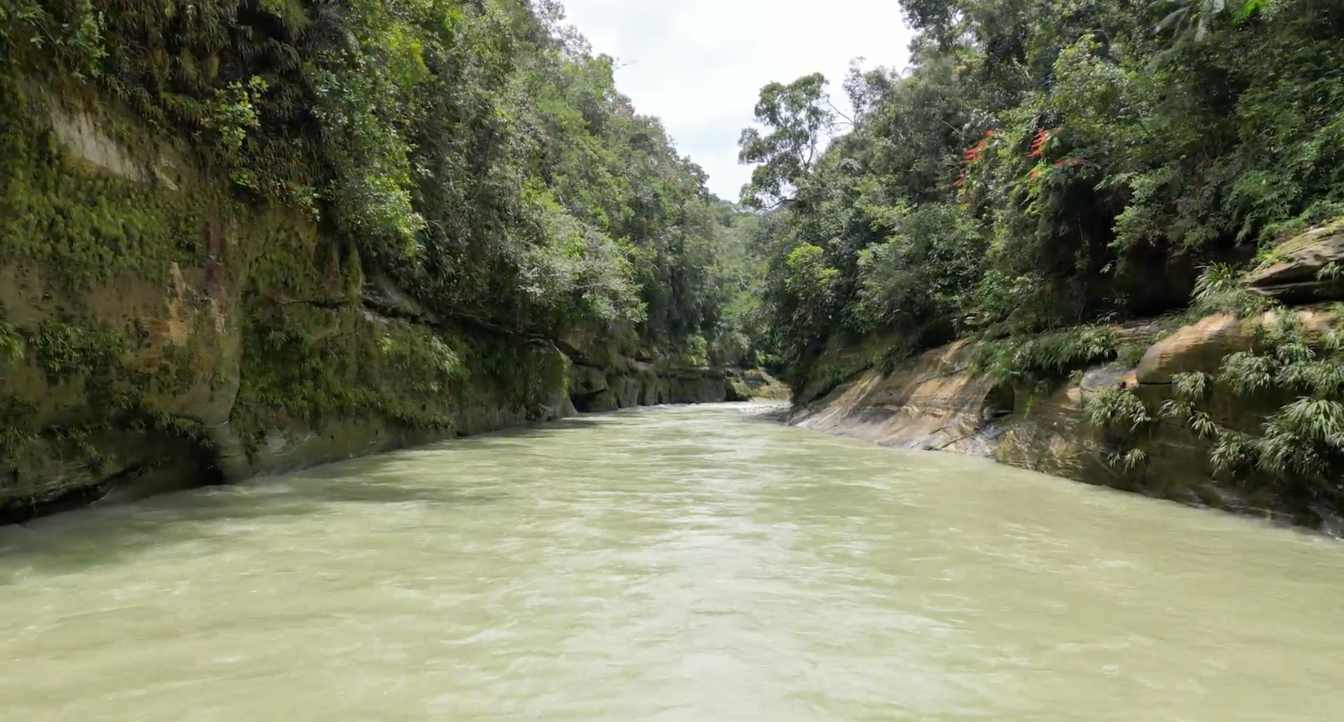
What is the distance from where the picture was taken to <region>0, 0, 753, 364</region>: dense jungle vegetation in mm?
6105

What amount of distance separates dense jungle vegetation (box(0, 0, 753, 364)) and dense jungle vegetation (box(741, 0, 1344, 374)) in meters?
7.33

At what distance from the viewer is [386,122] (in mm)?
9562

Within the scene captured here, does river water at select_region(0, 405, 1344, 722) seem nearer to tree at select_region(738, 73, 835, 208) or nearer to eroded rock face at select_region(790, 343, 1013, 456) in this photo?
eroded rock face at select_region(790, 343, 1013, 456)

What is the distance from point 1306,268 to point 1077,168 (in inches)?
168

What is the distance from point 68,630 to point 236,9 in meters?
6.72

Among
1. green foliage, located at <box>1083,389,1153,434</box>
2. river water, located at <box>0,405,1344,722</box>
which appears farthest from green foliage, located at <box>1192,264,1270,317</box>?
river water, located at <box>0,405,1344,722</box>

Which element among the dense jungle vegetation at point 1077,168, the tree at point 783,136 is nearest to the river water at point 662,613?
the dense jungle vegetation at point 1077,168

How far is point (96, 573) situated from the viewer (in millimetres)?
3756

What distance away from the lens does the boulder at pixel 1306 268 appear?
5844mm

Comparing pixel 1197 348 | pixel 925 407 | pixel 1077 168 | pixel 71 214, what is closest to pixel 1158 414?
pixel 1197 348

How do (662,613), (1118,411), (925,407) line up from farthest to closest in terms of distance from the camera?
(925,407)
(1118,411)
(662,613)

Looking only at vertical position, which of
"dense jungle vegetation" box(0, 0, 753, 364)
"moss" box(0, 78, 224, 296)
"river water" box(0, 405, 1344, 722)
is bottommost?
"river water" box(0, 405, 1344, 722)

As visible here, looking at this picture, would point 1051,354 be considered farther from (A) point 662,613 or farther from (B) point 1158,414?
(A) point 662,613

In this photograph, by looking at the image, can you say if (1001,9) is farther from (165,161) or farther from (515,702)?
(515,702)
